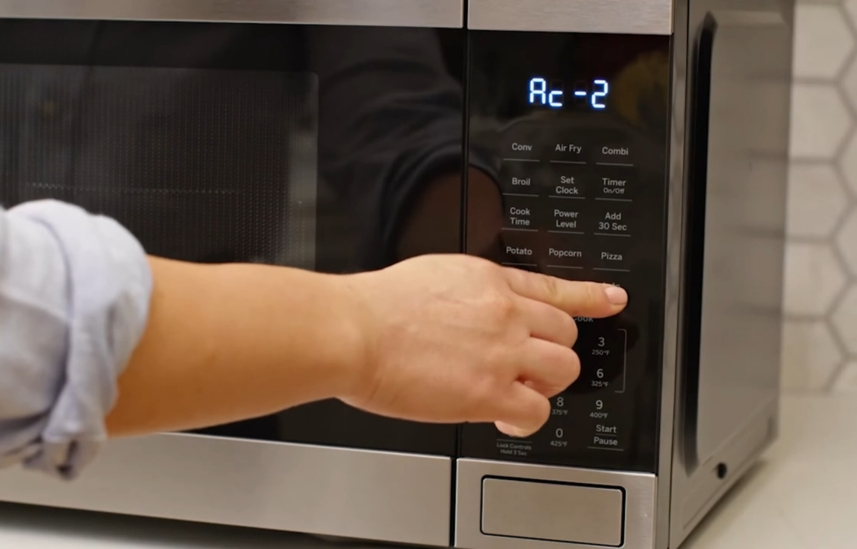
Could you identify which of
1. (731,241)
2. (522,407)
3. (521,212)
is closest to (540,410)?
(522,407)

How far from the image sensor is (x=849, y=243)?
100 centimetres

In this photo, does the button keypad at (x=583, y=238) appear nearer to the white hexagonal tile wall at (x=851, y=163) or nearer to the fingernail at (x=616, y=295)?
the fingernail at (x=616, y=295)

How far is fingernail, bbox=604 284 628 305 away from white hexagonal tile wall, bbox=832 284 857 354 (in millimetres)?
518

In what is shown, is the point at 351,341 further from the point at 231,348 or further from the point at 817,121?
the point at 817,121

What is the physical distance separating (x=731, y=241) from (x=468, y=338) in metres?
0.24

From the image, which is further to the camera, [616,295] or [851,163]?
[851,163]

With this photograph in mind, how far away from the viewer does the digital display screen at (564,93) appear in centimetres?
57

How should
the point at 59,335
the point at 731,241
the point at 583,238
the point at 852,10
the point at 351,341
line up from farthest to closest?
the point at 852,10 < the point at 731,241 < the point at 583,238 < the point at 351,341 < the point at 59,335

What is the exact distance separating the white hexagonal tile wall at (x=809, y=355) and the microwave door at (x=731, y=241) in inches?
6.1

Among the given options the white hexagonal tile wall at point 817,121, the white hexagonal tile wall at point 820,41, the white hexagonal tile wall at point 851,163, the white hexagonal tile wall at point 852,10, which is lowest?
the white hexagonal tile wall at point 851,163

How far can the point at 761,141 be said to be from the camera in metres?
0.77

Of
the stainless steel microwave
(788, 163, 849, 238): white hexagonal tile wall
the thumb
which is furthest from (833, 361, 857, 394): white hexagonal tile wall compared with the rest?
the thumb

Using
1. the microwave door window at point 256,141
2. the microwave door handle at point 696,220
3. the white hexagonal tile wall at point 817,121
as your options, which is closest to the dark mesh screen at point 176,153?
the microwave door window at point 256,141

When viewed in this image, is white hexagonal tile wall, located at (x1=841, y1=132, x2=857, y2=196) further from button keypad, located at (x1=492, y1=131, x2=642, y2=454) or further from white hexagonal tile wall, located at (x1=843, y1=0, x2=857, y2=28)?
button keypad, located at (x1=492, y1=131, x2=642, y2=454)
